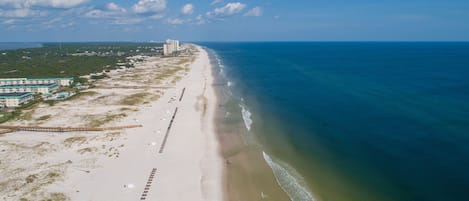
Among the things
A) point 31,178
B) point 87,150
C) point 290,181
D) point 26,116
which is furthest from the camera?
point 26,116

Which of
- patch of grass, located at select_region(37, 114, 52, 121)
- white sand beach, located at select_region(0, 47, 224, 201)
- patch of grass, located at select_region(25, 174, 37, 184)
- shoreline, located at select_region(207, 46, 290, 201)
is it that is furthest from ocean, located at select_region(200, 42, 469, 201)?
patch of grass, located at select_region(37, 114, 52, 121)

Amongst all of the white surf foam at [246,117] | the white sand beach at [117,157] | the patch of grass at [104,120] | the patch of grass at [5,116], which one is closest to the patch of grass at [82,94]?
the white sand beach at [117,157]

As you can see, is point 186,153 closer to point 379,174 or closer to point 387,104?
point 379,174

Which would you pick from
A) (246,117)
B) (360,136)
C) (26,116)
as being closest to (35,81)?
(26,116)

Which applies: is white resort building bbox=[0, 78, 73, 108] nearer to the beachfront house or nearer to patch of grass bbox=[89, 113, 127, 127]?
the beachfront house

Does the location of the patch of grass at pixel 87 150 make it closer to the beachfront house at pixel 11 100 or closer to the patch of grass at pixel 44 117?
the patch of grass at pixel 44 117

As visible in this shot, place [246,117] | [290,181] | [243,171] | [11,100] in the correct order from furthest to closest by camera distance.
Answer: [11,100], [246,117], [243,171], [290,181]

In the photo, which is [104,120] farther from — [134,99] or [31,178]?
[31,178]
